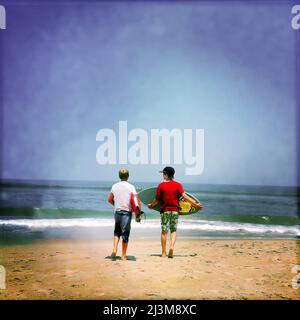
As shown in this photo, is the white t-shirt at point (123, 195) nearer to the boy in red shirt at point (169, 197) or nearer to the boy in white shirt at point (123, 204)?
the boy in white shirt at point (123, 204)

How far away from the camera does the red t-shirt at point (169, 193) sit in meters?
5.91

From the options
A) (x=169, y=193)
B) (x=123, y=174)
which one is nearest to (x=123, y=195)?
(x=123, y=174)

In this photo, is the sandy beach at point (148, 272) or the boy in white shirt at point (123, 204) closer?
the sandy beach at point (148, 272)

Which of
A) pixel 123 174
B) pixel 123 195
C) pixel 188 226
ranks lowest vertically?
pixel 188 226

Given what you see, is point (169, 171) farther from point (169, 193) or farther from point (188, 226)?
point (188, 226)

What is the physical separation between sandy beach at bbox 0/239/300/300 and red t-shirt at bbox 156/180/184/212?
3.32 ft

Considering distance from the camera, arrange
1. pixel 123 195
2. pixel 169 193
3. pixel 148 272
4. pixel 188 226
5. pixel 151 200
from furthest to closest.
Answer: pixel 188 226 → pixel 151 200 → pixel 169 193 → pixel 123 195 → pixel 148 272

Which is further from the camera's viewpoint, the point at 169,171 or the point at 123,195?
the point at 169,171

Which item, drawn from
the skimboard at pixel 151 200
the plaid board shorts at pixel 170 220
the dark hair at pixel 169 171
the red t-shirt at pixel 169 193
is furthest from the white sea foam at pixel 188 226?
the dark hair at pixel 169 171

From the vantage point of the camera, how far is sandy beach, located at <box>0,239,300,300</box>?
4.71 m

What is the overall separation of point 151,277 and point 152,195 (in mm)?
3154

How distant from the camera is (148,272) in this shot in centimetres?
551

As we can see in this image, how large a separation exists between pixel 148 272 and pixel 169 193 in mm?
1298

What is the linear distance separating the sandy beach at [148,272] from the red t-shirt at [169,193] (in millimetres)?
1011
